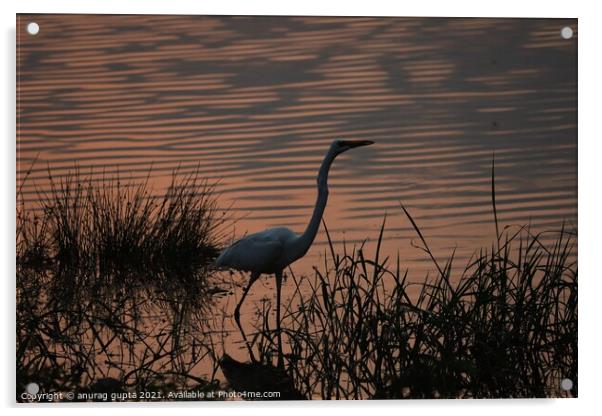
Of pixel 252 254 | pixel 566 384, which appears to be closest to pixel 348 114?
pixel 252 254

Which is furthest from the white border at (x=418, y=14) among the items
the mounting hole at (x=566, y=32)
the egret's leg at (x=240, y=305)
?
the egret's leg at (x=240, y=305)

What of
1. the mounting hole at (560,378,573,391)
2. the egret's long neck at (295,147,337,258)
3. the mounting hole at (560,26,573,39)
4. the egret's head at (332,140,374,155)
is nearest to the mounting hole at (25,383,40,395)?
the egret's long neck at (295,147,337,258)

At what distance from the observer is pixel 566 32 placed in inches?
183

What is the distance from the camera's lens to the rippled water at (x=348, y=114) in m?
4.58

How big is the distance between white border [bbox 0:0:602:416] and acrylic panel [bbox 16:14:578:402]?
38mm

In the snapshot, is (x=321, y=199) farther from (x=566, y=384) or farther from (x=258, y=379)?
(x=566, y=384)

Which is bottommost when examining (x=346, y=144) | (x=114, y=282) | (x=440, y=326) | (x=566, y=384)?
(x=566, y=384)

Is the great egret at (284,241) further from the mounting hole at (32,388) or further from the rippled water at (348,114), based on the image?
the mounting hole at (32,388)

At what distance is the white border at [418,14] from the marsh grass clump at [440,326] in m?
0.04

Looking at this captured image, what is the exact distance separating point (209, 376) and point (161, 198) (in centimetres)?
60

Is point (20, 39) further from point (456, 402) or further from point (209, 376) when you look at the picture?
point (456, 402)

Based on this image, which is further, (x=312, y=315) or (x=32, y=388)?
(x=312, y=315)

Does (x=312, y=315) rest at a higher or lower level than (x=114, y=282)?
lower

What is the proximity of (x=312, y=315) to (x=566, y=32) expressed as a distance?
1244 mm
